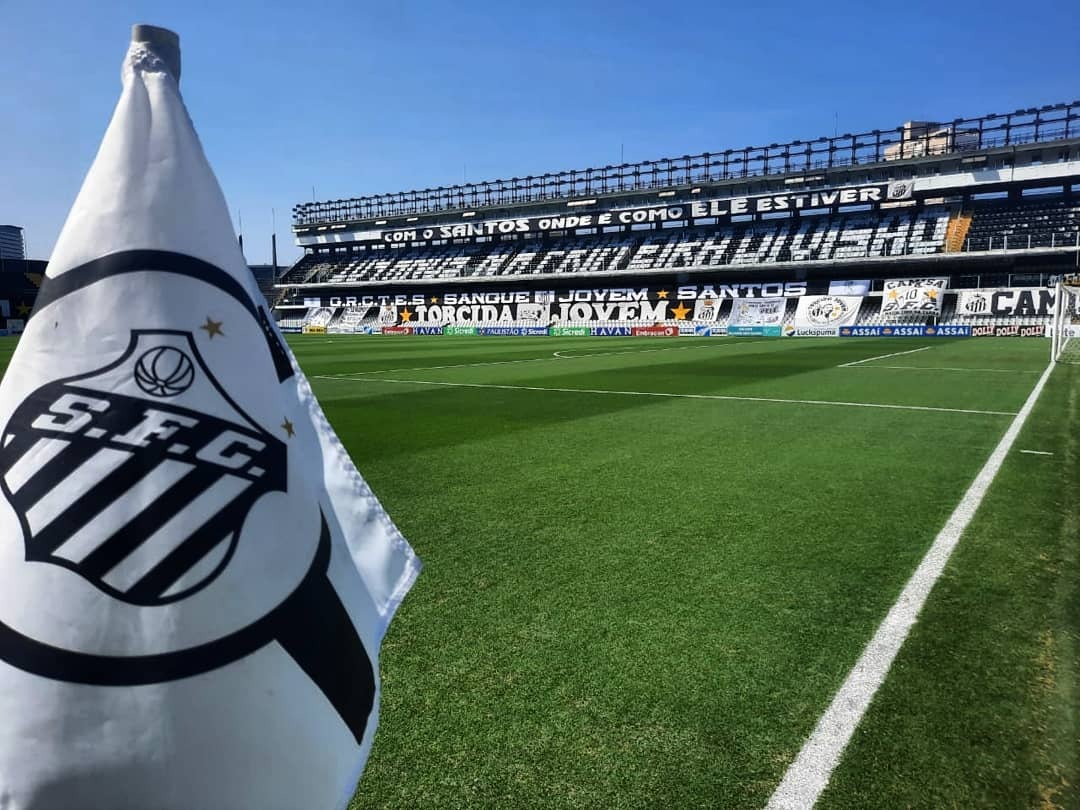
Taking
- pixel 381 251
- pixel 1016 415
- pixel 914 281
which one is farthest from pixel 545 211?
pixel 1016 415

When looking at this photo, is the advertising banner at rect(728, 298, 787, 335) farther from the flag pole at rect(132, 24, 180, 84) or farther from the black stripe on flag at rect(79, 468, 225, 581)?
the black stripe on flag at rect(79, 468, 225, 581)

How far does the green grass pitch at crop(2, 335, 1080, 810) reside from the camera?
2.15 m

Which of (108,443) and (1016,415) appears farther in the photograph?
(1016,415)

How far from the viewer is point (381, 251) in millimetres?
73875

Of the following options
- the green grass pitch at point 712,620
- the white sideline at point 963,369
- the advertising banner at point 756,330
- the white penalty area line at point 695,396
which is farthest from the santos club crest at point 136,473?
the advertising banner at point 756,330

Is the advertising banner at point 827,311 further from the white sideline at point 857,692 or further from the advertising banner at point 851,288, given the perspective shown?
the white sideline at point 857,692

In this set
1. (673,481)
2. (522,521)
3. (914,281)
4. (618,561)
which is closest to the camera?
(618,561)

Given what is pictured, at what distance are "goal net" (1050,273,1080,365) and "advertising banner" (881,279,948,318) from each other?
9348 mm

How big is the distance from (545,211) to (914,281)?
3311 cm

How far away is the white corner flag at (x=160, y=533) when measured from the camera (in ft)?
3.78

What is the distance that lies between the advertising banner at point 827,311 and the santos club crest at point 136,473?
4744 cm

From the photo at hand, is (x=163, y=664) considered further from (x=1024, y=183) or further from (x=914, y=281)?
(x=1024, y=183)

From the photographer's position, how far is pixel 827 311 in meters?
45.8

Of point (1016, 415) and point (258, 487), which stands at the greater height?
point (258, 487)
